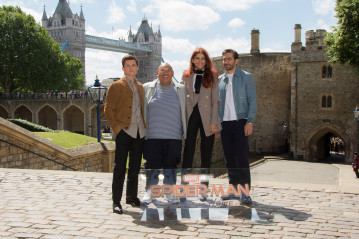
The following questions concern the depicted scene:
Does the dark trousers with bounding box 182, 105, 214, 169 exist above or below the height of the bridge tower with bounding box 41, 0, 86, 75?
below

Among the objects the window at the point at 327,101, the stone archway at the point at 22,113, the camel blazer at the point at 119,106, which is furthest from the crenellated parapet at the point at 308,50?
the stone archway at the point at 22,113

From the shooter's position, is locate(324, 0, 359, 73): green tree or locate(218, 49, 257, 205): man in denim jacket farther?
locate(324, 0, 359, 73): green tree

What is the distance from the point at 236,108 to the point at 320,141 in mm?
25149

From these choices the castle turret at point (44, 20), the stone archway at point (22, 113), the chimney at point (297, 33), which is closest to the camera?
the chimney at point (297, 33)

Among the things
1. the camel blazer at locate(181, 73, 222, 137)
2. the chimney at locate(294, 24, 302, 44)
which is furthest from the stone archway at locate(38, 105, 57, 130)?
the camel blazer at locate(181, 73, 222, 137)

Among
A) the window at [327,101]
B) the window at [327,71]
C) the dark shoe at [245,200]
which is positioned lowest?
the dark shoe at [245,200]

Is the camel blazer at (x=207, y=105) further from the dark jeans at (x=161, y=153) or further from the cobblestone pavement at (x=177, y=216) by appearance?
the cobblestone pavement at (x=177, y=216)

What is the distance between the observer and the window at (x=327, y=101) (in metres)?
27.4

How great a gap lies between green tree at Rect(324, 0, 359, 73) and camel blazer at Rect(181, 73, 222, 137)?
16.9 m

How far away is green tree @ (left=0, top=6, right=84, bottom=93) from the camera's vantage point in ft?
134

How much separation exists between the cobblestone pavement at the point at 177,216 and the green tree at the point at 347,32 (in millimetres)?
15685

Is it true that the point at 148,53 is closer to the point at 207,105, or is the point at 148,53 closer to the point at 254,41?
the point at 254,41

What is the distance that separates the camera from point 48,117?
50.2m

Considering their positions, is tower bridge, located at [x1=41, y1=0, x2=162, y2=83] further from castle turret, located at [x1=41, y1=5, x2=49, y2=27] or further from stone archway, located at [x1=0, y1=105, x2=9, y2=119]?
stone archway, located at [x1=0, y1=105, x2=9, y2=119]
